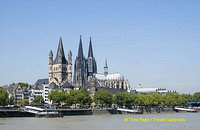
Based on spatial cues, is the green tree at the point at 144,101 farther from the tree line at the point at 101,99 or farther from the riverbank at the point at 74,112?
the riverbank at the point at 74,112

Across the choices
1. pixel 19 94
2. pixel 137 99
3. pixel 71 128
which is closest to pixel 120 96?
pixel 137 99

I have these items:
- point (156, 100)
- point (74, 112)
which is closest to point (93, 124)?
point (74, 112)

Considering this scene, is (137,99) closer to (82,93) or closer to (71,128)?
(82,93)

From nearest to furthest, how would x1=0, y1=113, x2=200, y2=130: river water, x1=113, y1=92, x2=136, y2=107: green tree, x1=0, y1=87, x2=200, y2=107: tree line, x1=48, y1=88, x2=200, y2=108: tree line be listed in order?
x1=0, y1=113, x2=200, y2=130: river water → x1=0, y1=87, x2=200, y2=107: tree line → x1=48, y1=88, x2=200, y2=108: tree line → x1=113, y1=92, x2=136, y2=107: green tree

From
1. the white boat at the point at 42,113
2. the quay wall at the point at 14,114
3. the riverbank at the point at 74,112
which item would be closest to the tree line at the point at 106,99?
the riverbank at the point at 74,112

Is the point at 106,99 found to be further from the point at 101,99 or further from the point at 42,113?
the point at 42,113

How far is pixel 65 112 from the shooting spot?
13012 cm

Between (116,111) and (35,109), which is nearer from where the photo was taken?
(35,109)

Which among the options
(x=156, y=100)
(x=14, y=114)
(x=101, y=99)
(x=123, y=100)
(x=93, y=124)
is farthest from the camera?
(x=156, y=100)

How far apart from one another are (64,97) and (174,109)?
60.7m

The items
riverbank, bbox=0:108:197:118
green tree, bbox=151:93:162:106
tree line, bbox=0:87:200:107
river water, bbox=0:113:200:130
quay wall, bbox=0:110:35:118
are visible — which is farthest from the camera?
green tree, bbox=151:93:162:106

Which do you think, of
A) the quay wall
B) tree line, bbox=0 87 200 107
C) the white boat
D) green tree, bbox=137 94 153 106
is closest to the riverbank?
the quay wall

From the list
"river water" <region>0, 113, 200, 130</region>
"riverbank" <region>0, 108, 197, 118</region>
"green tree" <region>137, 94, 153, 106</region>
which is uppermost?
"green tree" <region>137, 94, 153, 106</region>

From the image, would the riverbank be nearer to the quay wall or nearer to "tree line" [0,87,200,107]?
the quay wall
